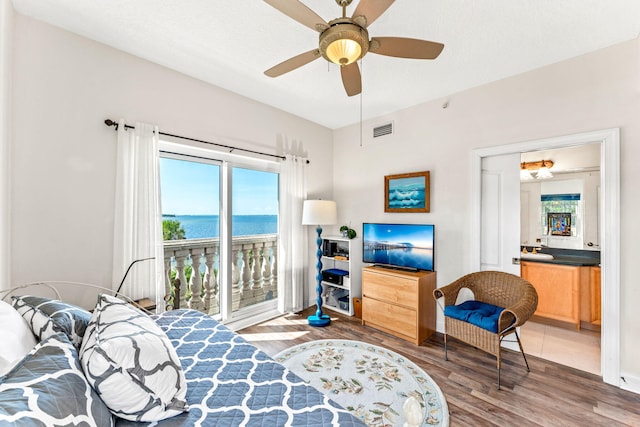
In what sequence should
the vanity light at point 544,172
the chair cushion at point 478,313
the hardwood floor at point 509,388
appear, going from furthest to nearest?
the vanity light at point 544,172 < the chair cushion at point 478,313 < the hardwood floor at point 509,388

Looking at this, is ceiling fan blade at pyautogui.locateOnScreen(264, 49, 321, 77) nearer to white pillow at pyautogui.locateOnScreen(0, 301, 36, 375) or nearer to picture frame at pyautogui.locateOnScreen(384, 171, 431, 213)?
white pillow at pyautogui.locateOnScreen(0, 301, 36, 375)

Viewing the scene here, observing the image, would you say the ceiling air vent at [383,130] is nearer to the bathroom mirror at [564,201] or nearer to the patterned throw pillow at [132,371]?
the bathroom mirror at [564,201]

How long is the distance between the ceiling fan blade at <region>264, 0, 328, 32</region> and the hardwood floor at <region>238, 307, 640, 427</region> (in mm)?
2568

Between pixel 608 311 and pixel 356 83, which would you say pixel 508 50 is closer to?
pixel 356 83

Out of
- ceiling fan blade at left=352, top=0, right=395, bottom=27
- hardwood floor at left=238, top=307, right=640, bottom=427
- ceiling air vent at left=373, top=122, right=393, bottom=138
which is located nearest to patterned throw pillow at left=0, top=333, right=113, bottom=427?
ceiling fan blade at left=352, top=0, right=395, bottom=27

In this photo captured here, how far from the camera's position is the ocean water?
2.93 m

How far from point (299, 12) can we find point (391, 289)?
8.82ft

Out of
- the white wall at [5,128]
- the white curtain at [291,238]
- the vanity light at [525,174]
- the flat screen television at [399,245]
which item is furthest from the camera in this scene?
the vanity light at [525,174]

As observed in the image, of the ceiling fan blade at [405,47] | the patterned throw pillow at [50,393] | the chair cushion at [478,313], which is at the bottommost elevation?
the chair cushion at [478,313]

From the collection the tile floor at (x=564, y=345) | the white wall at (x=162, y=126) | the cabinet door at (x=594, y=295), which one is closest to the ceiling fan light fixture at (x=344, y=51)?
the white wall at (x=162, y=126)

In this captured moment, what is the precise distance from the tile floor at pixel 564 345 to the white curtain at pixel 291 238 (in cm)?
261

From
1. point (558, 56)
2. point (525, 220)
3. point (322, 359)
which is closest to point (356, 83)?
point (558, 56)

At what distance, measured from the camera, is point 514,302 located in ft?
8.28

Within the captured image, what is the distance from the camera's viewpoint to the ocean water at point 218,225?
2.93 m
